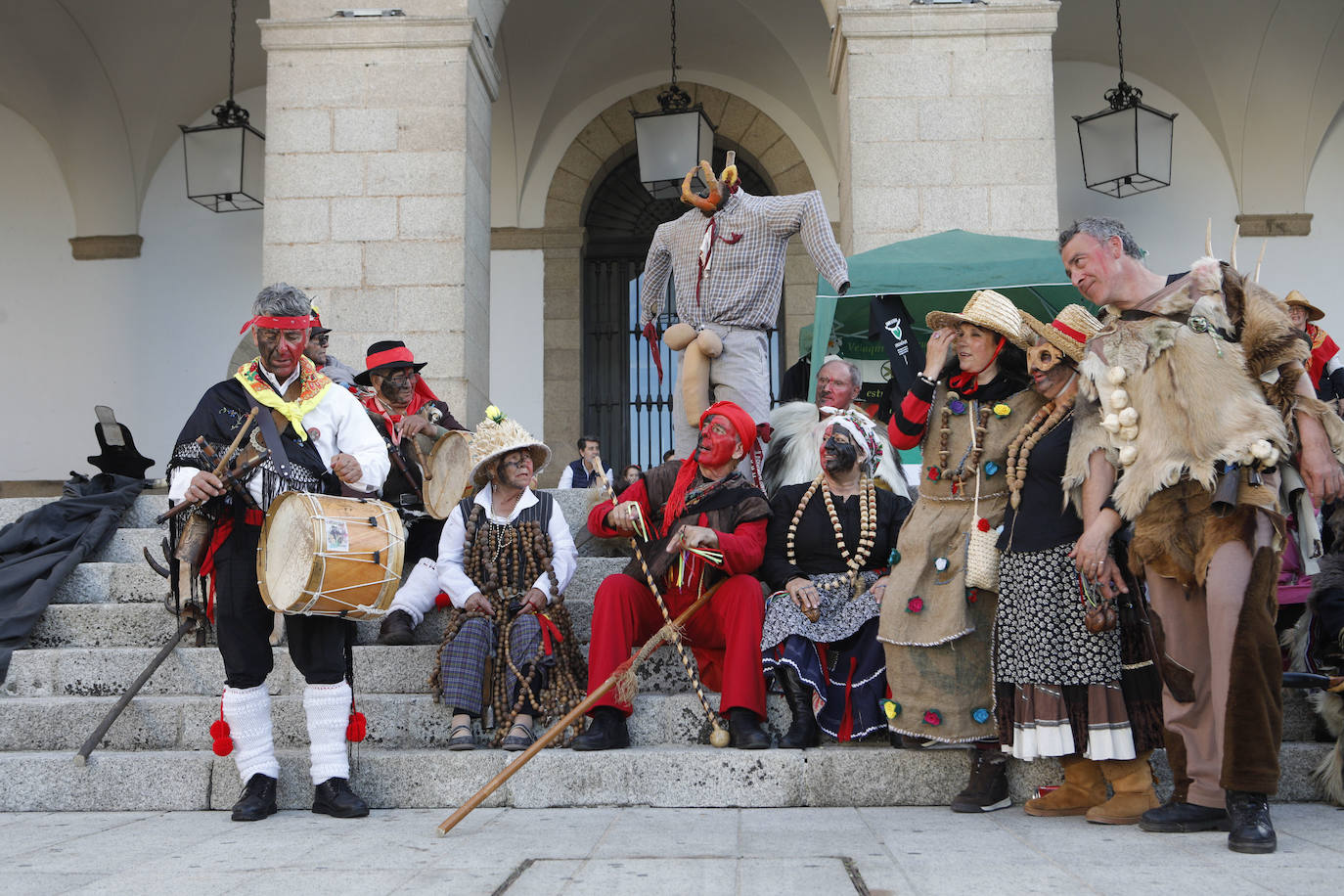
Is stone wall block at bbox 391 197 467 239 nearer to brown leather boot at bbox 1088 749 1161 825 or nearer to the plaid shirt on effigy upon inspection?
the plaid shirt on effigy

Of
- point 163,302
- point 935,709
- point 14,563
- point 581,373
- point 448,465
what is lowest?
point 935,709

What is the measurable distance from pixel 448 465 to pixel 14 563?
7.27 feet

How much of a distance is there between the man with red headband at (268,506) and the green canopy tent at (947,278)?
3.07 metres

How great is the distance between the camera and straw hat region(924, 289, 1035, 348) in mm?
4207

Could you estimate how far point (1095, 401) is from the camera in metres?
3.94

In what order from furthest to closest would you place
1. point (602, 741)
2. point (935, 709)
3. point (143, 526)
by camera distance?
point (143, 526) < point (602, 741) < point (935, 709)

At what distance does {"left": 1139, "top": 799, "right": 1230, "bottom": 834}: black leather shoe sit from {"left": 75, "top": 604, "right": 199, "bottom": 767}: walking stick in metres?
3.78

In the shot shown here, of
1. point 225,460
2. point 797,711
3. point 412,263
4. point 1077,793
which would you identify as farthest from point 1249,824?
point 412,263

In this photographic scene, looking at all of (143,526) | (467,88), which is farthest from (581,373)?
(143,526)

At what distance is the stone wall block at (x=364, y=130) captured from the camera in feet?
27.8

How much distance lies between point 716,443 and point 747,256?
1.36 metres

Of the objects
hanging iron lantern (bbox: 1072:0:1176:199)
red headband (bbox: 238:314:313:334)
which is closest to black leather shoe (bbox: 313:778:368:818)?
red headband (bbox: 238:314:313:334)

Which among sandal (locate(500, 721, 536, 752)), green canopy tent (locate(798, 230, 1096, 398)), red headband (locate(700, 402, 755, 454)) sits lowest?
sandal (locate(500, 721, 536, 752))

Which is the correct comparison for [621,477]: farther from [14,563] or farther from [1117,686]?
[1117,686]
